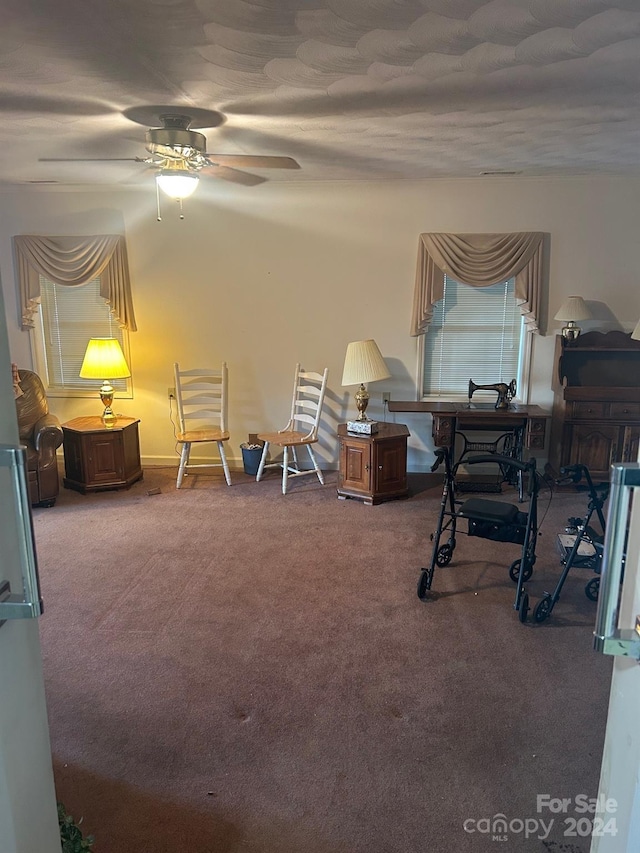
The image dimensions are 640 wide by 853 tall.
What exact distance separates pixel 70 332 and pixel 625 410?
4.97 meters

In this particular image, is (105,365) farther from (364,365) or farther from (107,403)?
(364,365)

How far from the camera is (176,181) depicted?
3287 mm

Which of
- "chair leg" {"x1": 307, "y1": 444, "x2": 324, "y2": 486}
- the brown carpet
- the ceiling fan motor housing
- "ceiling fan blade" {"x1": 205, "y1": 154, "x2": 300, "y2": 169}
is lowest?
the brown carpet

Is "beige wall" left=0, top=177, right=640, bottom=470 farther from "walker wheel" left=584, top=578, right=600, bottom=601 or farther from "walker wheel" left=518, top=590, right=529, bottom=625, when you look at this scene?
"walker wheel" left=518, top=590, right=529, bottom=625

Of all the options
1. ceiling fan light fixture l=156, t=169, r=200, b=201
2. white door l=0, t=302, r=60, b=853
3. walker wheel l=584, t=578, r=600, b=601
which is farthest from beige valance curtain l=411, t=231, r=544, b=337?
white door l=0, t=302, r=60, b=853

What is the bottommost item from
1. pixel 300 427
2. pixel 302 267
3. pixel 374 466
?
pixel 374 466

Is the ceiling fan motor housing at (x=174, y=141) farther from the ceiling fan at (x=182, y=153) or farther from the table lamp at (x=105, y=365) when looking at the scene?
the table lamp at (x=105, y=365)

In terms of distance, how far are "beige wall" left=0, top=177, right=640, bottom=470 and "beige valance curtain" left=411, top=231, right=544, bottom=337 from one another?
13 cm

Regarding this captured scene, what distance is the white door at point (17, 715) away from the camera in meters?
1.07

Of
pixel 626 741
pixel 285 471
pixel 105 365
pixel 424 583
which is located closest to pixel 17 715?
pixel 626 741

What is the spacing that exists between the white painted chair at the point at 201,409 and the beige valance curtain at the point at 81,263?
2.74 feet

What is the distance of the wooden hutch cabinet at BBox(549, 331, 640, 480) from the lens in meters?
4.77

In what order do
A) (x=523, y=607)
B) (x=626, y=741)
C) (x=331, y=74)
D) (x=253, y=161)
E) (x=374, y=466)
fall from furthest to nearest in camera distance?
(x=374, y=466) < (x=253, y=161) < (x=523, y=607) < (x=331, y=74) < (x=626, y=741)

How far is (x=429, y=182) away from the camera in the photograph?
198 inches
